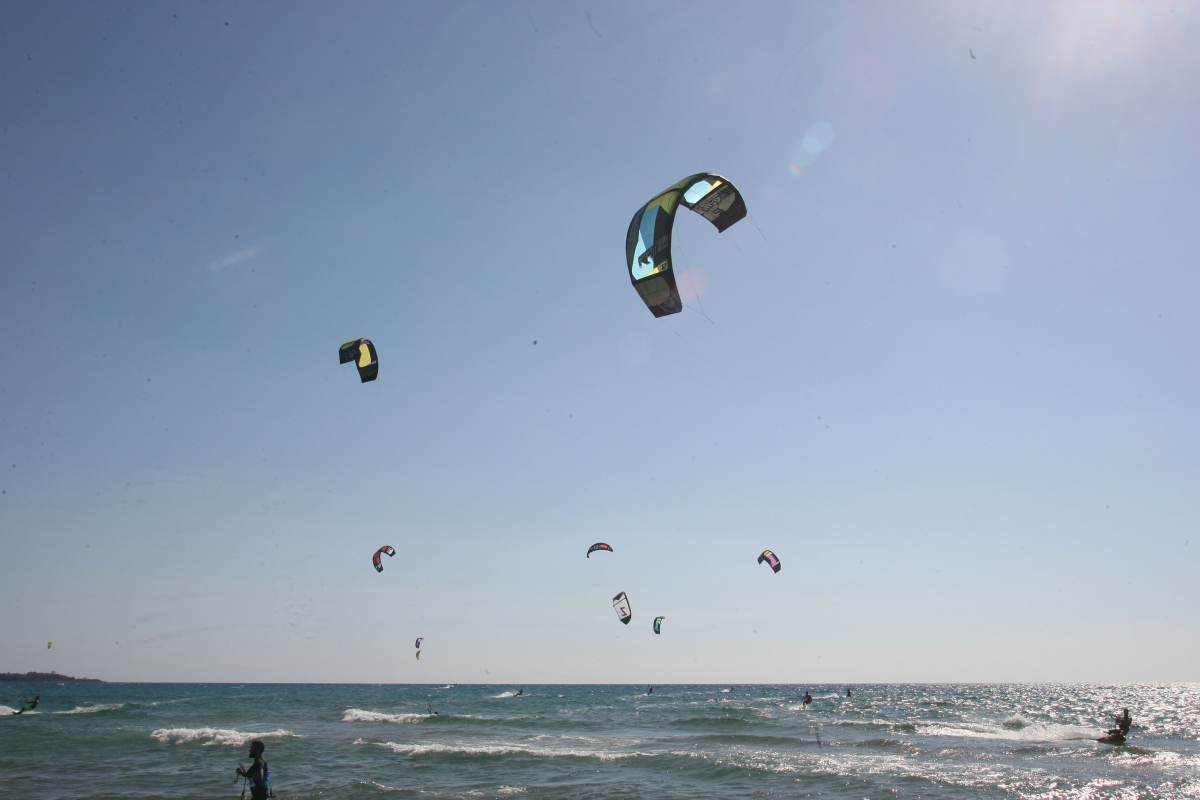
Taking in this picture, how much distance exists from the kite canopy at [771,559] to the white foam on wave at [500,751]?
6.84 metres

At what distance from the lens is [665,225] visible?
8961mm

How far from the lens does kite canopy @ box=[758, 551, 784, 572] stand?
22.5 m

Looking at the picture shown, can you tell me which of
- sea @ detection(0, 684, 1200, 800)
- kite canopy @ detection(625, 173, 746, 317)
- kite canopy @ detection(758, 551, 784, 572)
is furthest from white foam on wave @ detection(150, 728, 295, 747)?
kite canopy @ detection(625, 173, 746, 317)

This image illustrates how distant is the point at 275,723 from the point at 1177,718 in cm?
4764

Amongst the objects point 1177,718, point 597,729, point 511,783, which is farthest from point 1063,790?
point 1177,718

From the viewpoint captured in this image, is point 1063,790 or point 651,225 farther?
point 1063,790

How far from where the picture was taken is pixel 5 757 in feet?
60.3

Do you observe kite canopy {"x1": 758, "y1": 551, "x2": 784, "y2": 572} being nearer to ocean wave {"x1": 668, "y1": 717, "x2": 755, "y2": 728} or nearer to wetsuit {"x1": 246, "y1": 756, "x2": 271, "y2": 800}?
ocean wave {"x1": 668, "y1": 717, "x2": 755, "y2": 728}

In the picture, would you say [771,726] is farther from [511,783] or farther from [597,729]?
[511,783]

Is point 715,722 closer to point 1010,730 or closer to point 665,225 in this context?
point 1010,730

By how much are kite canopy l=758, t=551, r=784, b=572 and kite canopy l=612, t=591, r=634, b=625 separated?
4.51 metres

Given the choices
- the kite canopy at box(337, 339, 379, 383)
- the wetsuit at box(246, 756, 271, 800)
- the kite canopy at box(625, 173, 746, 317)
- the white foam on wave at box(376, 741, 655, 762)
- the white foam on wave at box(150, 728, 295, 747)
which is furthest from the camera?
the white foam on wave at box(150, 728, 295, 747)

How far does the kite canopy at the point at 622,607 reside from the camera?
2127 centimetres

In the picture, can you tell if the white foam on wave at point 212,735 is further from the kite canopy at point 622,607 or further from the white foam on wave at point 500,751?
the kite canopy at point 622,607
